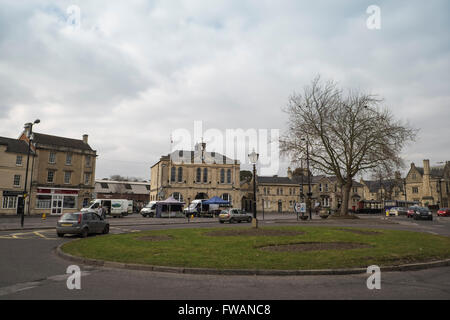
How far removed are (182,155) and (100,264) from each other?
53.7 m

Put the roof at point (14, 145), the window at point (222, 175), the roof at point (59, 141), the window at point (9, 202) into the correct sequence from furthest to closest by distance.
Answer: the window at point (222, 175), the roof at point (59, 141), the roof at point (14, 145), the window at point (9, 202)

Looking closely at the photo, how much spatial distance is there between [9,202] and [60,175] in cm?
753

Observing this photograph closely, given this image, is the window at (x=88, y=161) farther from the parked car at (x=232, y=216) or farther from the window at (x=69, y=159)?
the parked car at (x=232, y=216)

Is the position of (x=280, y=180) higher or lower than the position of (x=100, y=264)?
higher

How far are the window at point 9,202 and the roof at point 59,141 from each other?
30.1ft

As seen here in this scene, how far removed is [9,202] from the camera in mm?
41688

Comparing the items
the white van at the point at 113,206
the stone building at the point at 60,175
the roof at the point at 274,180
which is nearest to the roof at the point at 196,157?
the roof at the point at 274,180

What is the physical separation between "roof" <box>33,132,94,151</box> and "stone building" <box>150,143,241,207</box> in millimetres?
14546

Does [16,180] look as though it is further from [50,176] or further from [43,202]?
[43,202]

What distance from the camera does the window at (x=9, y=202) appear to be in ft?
135

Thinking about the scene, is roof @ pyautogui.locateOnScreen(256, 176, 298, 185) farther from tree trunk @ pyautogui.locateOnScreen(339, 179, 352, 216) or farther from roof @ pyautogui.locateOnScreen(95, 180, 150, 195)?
roof @ pyautogui.locateOnScreen(95, 180, 150, 195)

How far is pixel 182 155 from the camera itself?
63031 mm
